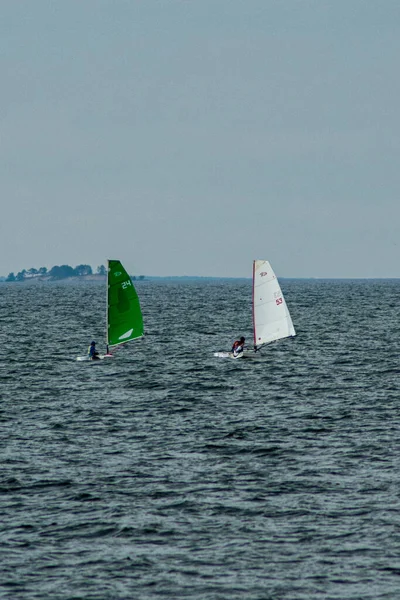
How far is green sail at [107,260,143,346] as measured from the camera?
61875 mm

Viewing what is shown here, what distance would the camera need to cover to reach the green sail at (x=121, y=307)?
6188cm

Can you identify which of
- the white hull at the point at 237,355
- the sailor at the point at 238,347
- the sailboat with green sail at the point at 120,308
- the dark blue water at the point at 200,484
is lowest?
the dark blue water at the point at 200,484

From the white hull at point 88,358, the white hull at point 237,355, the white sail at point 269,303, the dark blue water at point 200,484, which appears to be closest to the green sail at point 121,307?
the white hull at point 88,358

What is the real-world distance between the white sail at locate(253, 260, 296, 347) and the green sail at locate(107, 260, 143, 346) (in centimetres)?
832

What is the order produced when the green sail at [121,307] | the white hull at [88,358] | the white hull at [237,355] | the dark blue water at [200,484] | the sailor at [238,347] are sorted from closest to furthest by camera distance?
1. the dark blue water at [200,484]
2. the green sail at [121,307]
3. the white hull at [88,358]
4. the sailor at [238,347]
5. the white hull at [237,355]

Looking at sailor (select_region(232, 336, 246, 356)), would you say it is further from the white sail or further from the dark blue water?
A: the dark blue water

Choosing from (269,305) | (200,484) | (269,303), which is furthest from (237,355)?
(200,484)

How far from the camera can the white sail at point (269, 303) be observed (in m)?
63.6

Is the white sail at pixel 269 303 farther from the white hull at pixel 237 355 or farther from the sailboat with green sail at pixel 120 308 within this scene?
the sailboat with green sail at pixel 120 308

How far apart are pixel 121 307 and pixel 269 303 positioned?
1033 centimetres

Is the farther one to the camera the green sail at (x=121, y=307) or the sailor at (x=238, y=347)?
the sailor at (x=238, y=347)

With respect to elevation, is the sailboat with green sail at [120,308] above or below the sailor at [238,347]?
above

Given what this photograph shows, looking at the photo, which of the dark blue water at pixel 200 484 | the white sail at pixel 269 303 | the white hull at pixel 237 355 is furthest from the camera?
the white hull at pixel 237 355

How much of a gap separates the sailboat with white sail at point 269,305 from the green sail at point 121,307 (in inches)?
294
